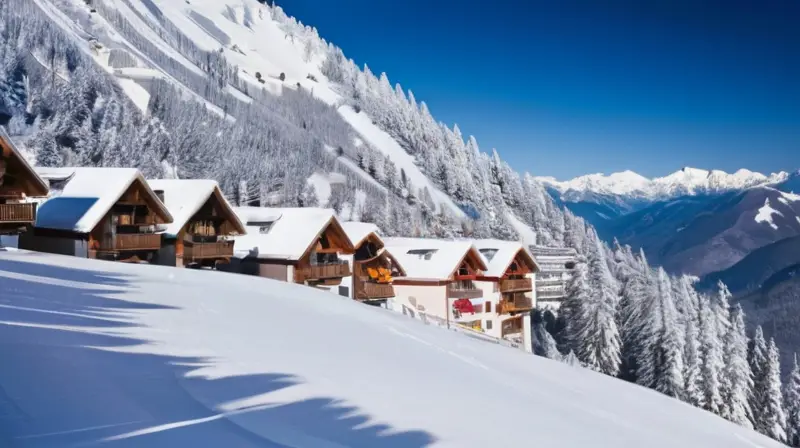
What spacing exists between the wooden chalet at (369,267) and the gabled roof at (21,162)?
18.2 meters

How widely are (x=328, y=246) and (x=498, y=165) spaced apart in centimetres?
10563

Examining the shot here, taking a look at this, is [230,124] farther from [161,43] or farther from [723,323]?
[723,323]

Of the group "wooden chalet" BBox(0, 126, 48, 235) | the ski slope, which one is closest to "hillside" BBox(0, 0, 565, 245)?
"wooden chalet" BBox(0, 126, 48, 235)

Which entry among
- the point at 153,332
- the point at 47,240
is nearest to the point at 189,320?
the point at 153,332

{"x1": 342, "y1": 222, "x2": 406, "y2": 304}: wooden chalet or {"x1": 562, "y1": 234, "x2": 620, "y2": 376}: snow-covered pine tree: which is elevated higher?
{"x1": 342, "y1": 222, "x2": 406, "y2": 304}: wooden chalet

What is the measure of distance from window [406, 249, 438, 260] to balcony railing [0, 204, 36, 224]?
26870 millimetres

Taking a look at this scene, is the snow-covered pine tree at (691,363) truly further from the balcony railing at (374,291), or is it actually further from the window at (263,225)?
the window at (263,225)

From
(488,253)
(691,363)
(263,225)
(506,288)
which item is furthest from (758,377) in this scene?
(263,225)

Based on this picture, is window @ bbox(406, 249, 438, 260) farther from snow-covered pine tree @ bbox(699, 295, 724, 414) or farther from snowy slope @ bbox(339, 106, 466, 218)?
snowy slope @ bbox(339, 106, 466, 218)

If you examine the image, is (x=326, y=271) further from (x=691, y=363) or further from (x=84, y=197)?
(x=691, y=363)

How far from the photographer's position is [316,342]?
12703mm

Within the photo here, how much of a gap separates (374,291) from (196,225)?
12.4 metres

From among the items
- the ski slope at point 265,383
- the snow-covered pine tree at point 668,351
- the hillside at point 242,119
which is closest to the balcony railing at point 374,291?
the ski slope at point 265,383

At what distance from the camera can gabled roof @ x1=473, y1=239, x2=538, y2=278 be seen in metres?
48.6
